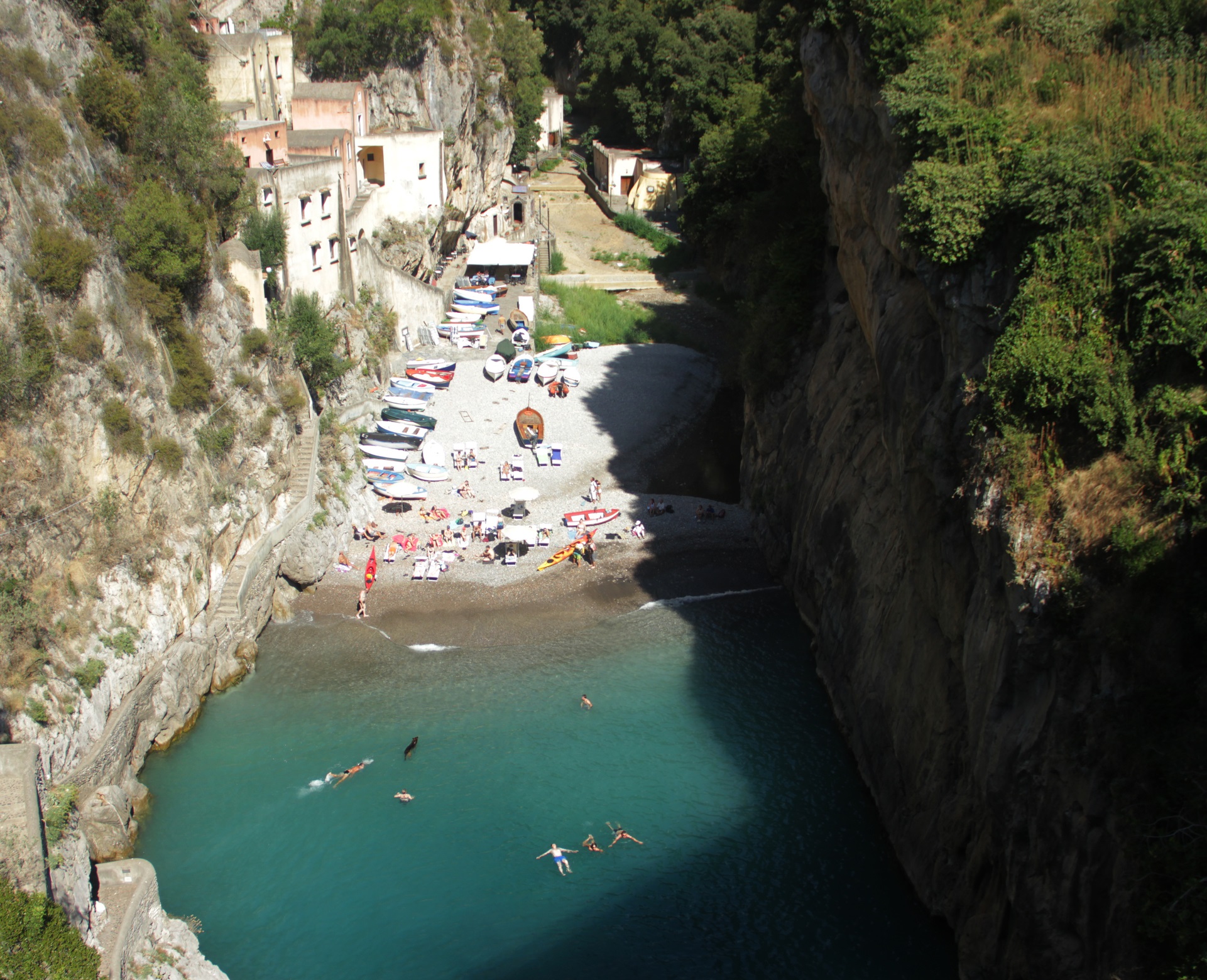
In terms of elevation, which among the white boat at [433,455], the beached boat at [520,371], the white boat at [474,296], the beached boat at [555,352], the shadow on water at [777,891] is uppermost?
the white boat at [474,296]

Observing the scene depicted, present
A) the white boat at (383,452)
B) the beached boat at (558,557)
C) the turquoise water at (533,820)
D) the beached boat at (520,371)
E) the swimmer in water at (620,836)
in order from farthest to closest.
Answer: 1. the beached boat at (520,371)
2. the white boat at (383,452)
3. the beached boat at (558,557)
4. the swimmer in water at (620,836)
5. the turquoise water at (533,820)

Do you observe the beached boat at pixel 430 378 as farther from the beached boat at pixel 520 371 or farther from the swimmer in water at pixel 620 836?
the swimmer in water at pixel 620 836

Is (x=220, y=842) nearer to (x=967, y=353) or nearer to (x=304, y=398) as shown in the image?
(x=304, y=398)

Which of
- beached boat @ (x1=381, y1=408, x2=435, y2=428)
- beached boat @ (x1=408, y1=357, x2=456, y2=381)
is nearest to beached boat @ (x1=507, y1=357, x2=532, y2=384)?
beached boat @ (x1=408, y1=357, x2=456, y2=381)

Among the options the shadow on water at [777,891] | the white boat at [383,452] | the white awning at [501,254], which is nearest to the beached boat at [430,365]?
the white boat at [383,452]

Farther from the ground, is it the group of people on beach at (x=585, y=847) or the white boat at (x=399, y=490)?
the white boat at (x=399, y=490)

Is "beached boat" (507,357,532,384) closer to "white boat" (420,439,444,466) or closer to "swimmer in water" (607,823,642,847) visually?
"white boat" (420,439,444,466)

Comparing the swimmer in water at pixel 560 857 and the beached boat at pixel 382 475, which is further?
the beached boat at pixel 382 475
